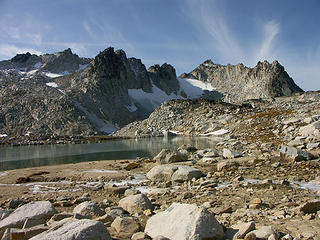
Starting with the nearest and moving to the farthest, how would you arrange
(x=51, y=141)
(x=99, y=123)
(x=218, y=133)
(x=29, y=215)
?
(x=29, y=215) → (x=218, y=133) → (x=51, y=141) → (x=99, y=123)

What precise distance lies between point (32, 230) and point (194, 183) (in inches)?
360

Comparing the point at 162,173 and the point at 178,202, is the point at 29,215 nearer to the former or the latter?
the point at 178,202

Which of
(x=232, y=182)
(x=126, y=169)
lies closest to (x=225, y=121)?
(x=126, y=169)

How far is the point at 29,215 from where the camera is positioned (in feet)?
25.0

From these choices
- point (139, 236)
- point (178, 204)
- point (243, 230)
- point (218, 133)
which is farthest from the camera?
point (218, 133)

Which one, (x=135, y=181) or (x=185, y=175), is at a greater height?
(x=185, y=175)

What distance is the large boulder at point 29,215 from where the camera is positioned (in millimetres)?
7249

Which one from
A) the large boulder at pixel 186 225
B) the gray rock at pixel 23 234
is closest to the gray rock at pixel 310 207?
the large boulder at pixel 186 225

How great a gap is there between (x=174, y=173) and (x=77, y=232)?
10362 millimetres

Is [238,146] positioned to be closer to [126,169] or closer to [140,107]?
[126,169]

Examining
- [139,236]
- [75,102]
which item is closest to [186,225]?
[139,236]

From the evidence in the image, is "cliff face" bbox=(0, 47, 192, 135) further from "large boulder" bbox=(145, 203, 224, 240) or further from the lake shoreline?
"large boulder" bbox=(145, 203, 224, 240)

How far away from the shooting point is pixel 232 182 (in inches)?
529

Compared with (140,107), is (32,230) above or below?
below
